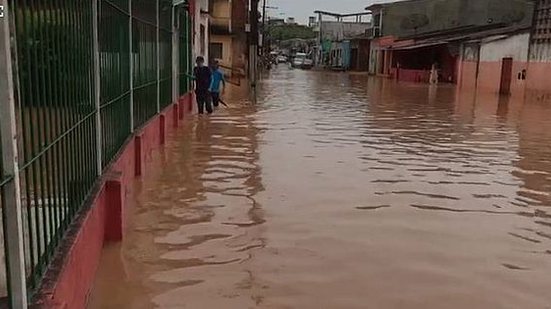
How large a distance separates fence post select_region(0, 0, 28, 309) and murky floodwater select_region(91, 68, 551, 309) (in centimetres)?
166

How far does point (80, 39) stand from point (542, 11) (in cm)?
2801

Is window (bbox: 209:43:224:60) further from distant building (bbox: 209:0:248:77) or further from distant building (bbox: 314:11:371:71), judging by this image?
distant building (bbox: 314:11:371:71)

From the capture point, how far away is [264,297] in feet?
16.3

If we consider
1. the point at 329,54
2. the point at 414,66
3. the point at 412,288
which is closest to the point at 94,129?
the point at 412,288

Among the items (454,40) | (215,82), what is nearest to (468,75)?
(454,40)

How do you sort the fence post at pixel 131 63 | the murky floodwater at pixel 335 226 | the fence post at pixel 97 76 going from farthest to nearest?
the fence post at pixel 131 63 < the fence post at pixel 97 76 < the murky floodwater at pixel 335 226

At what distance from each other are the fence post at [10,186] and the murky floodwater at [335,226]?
1.66 m

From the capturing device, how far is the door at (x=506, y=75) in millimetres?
31562

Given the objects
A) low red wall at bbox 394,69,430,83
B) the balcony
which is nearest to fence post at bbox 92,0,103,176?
the balcony

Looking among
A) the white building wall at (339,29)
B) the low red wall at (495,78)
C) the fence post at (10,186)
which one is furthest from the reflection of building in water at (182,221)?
the white building wall at (339,29)

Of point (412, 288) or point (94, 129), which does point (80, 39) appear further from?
point (412, 288)

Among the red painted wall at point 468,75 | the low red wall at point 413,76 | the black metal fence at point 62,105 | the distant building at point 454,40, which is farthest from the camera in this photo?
the low red wall at point 413,76

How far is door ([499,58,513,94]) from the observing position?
31562mm

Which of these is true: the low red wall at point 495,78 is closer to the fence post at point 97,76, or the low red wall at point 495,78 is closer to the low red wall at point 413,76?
the low red wall at point 413,76
